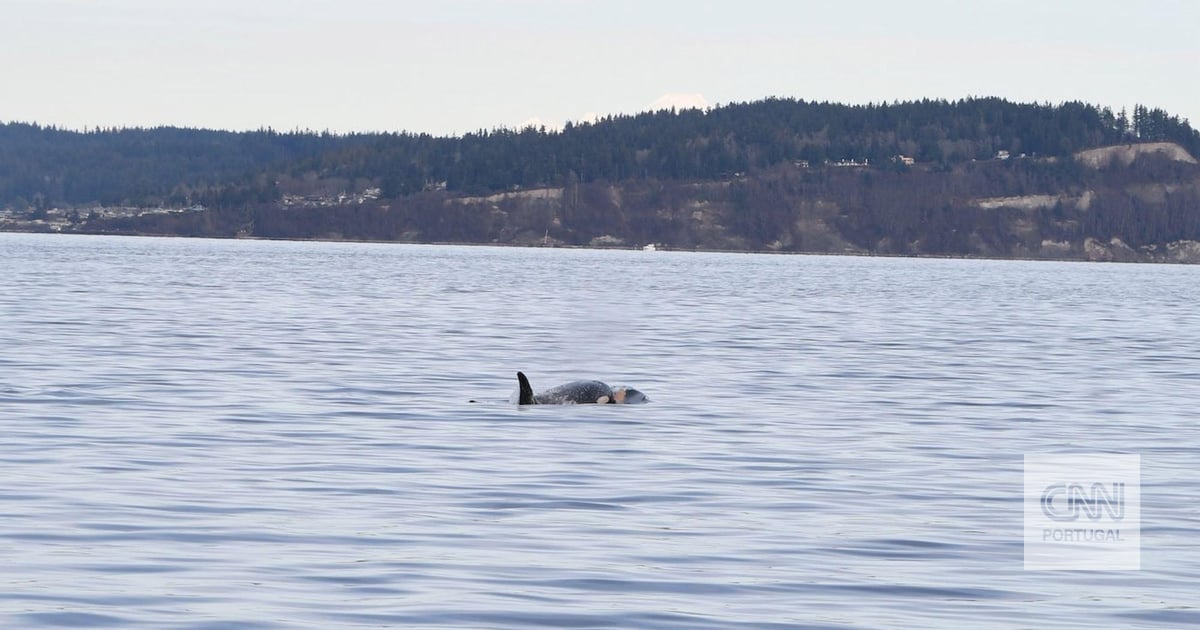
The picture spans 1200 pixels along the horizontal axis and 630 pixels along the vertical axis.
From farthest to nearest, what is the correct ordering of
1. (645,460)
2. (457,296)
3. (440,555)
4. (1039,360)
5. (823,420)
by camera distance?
(457,296)
(1039,360)
(823,420)
(645,460)
(440,555)

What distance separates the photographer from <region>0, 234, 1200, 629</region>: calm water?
15062 mm

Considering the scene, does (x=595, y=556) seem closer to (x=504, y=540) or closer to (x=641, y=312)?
(x=504, y=540)

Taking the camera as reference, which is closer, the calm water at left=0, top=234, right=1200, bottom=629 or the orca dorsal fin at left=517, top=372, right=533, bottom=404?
the calm water at left=0, top=234, right=1200, bottom=629

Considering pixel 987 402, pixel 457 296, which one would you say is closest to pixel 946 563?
pixel 987 402

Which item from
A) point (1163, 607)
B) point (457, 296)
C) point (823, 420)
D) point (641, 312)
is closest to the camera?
point (1163, 607)

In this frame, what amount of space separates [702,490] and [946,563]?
520 cm

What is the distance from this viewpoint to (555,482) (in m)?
22.4

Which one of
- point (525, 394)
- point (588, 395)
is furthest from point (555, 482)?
point (588, 395)

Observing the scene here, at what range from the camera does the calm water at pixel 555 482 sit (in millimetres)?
15062

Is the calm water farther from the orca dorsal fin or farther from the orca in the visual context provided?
the orca dorsal fin

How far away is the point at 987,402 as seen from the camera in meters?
35.7

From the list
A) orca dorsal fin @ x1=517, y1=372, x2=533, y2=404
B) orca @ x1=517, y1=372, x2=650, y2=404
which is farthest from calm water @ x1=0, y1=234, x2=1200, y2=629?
orca dorsal fin @ x1=517, y1=372, x2=533, y2=404

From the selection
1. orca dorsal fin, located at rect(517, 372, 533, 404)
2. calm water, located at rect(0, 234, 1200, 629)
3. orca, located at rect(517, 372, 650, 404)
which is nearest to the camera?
calm water, located at rect(0, 234, 1200, 629)

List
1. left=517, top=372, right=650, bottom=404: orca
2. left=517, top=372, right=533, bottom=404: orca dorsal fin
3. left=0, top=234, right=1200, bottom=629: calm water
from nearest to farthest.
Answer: left=0, top=234, right=1200, bottom=629: calm water
left=517, top=372, right=533, bottom=404: orca dorsal fin
left=517, top=372, right=650, bottom=404: orca
